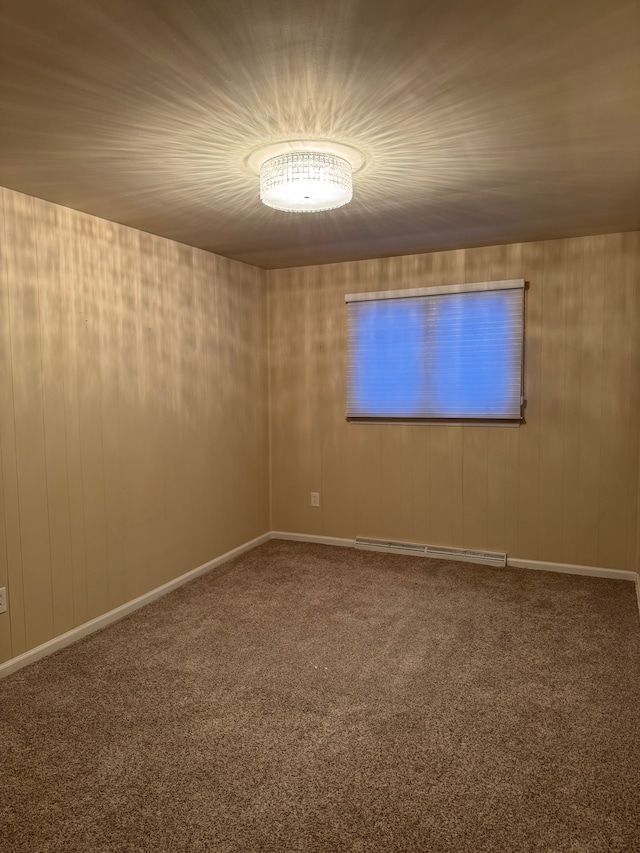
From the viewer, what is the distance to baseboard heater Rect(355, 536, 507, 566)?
13.1ft

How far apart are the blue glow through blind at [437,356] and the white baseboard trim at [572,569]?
3.29 ft

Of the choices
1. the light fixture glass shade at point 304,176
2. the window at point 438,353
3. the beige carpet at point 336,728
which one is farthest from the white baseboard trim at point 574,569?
the light fixture glass shade at point 304,176

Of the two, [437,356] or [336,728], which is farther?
[437,356]

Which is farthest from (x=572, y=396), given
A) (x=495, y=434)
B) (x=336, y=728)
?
(x=336, y=728)

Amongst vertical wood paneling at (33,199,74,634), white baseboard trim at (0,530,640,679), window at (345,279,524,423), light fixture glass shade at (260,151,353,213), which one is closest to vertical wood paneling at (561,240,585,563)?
white baseboard trim at (0,530,640,679)

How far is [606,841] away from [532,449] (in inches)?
100.0

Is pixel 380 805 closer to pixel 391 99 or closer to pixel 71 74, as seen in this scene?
pixel 391 99

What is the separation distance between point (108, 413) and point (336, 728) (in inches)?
77.1

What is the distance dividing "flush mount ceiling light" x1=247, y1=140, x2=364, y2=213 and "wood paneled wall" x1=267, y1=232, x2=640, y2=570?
1906 millimetres

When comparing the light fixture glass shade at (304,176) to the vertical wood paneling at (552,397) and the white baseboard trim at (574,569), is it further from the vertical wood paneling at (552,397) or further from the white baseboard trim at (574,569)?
the white baseboard trim at (574,569)

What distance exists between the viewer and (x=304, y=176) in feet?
7.17

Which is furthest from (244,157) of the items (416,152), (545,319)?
(545,319)

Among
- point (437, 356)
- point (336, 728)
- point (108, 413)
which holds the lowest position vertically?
point (336, 728)

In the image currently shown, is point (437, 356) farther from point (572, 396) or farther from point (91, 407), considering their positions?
point (91, 407)
